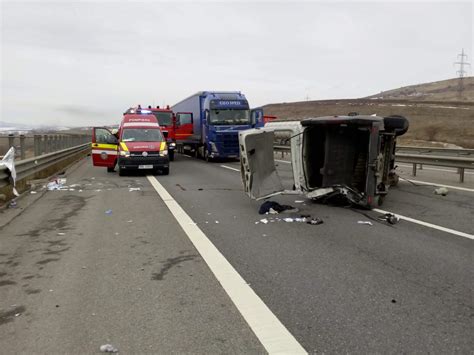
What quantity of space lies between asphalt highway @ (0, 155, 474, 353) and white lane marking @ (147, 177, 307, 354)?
2.2 inches

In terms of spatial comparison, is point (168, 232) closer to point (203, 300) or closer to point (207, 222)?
point (207, 222)

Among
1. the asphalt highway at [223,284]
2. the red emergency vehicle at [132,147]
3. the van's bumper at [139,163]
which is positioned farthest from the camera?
the red emergency vehicle at [132,147]

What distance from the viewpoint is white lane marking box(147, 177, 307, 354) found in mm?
3381

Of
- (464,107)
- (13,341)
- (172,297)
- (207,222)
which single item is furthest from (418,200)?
(464,107)

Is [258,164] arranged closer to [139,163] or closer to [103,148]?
[139,163]

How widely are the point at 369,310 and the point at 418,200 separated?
22.4 ft

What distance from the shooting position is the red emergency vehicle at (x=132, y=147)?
16417 millimetres

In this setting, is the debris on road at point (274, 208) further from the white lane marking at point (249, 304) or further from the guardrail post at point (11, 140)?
the guardrail post at point (11, 140)

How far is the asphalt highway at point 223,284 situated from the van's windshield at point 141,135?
8626 millimetres

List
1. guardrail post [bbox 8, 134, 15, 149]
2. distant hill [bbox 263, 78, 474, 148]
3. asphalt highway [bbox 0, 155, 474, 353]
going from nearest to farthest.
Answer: asphalt highway [bbox 0, 155, 474, 353] → guardrail post [bbox 8, 134, 15, 149] → distant hill [bbox 263, 78, 474, 148]

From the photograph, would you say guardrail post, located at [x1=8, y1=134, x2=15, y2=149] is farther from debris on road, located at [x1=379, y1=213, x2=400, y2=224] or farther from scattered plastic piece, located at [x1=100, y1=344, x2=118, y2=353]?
scattered plastic piece, located at [x1=100, y1=344, x2=118, y2=353]

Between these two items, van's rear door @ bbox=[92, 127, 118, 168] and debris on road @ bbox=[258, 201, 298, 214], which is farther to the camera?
van's rear door @ bbox=[92, 127, 118, 168]

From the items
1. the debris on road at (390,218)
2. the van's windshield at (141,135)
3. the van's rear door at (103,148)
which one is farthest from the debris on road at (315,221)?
the van's rear door at (103,148)

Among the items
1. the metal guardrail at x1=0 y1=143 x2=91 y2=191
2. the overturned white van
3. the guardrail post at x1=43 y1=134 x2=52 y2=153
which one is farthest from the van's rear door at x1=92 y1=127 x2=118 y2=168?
the overturned white van
